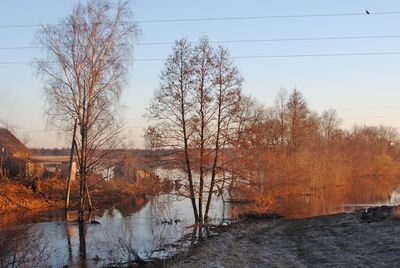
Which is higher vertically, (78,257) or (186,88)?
(186,88)

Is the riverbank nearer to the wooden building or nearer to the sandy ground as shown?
the wooden building

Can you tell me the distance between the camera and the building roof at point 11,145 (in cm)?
4262

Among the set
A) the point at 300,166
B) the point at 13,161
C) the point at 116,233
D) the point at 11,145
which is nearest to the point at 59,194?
the point at 13,161

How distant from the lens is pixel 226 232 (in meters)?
23.9

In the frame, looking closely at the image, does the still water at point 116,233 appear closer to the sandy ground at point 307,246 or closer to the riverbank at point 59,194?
the riverbank at point 59,194

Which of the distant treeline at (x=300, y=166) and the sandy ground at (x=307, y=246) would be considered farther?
the distant treeline at (x=300, y=166)

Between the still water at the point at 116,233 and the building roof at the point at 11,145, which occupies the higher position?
the building roof at the point at 11,145

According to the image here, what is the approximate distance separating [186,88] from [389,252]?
15299 millimetres

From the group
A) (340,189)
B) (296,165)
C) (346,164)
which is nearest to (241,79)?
(296,165)

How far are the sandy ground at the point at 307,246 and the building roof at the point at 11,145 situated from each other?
2531 centimetres

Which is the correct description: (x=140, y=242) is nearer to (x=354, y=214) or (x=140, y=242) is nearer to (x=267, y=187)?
(x=354, y=214)

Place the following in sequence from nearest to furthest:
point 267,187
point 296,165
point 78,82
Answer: point 78,82 < point 267,187 < point 296,165

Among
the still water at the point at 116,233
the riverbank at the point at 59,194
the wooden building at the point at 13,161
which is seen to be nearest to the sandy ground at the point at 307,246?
the still water at the point at 116,233

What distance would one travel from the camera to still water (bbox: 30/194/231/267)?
1920 centimetres
